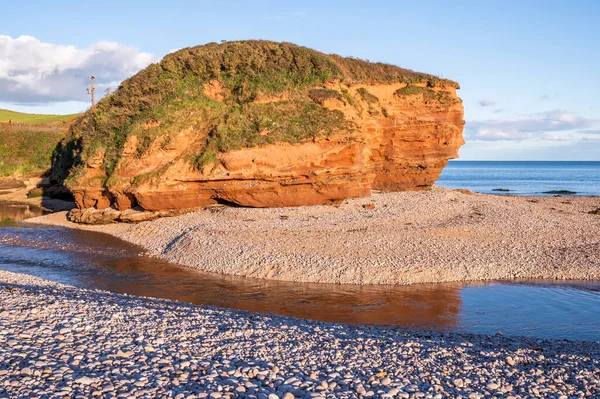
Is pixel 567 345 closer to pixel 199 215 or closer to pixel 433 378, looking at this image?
pixel 433 378

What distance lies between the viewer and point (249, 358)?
30.1 ft

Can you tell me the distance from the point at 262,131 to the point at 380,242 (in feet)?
29.6

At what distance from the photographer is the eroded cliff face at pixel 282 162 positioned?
83.1 feet

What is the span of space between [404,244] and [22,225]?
69.9 ft

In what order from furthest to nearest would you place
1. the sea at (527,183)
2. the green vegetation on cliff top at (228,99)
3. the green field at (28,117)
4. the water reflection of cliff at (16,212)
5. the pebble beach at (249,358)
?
the green field at (28,117) < the sea at (527,183) < the water reflection of cliff at (16,212) < the green vegetation on cliff top at (228,99) < the pebble beach at (249,358)

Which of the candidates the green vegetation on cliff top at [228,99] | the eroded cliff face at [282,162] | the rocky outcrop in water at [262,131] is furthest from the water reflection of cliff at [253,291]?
the green vegetation on cliff top at [228,99]

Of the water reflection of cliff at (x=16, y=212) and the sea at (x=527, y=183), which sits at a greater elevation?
the sea at (x=527, y=183)

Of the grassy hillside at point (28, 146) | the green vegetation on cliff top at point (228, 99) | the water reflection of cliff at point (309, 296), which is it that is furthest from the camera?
the grassy hillside at point (28, 146)

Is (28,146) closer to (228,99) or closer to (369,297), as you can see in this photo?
(228,99)

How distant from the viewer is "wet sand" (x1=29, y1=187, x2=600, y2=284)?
18094 millimetres

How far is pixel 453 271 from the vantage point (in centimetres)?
1802

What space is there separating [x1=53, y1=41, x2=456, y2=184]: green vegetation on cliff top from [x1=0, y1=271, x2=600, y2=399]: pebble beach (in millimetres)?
14697

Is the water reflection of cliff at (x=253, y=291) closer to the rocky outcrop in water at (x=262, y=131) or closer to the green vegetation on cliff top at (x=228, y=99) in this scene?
the rocky outcrop in water at (x=262, y=131)

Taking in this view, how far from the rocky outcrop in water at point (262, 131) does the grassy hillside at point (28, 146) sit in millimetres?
21674
